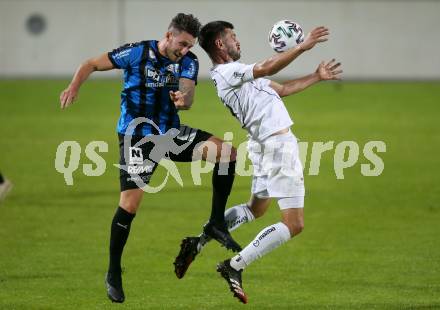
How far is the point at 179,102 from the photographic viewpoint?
8.09 m

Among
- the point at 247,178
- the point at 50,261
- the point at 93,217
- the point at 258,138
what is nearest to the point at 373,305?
the point at 258,138

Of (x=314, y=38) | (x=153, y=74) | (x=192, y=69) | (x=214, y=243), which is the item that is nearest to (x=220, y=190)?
(x=192, y=69)

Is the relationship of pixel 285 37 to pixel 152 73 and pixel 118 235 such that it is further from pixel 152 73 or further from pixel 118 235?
pixel 118 235

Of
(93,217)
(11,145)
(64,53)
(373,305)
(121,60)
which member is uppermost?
(121,60)

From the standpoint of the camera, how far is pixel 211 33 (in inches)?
333

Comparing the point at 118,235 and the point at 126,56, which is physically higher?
the point at 126,56

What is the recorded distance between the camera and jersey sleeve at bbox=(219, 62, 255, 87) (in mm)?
8062

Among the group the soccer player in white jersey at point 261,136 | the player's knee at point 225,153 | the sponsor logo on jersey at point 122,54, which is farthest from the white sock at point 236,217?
the sponsor logo on jersey at point 122,54

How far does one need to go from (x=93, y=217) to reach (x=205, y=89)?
19.6 metres

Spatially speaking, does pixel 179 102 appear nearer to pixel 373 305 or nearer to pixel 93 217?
pixel 373 305

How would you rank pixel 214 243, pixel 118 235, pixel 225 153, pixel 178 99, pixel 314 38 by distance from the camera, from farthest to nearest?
pixel 214 243, pixel 225 153, pixel 118 235, pixel 178 99, pixel 314 38

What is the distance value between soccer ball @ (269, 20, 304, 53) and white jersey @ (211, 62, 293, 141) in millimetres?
376

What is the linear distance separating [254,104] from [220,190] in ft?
3.29

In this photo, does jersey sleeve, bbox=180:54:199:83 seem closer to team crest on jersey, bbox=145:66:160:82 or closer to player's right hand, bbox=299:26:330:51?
team crest on jersey, bbox=145:66:160:82
